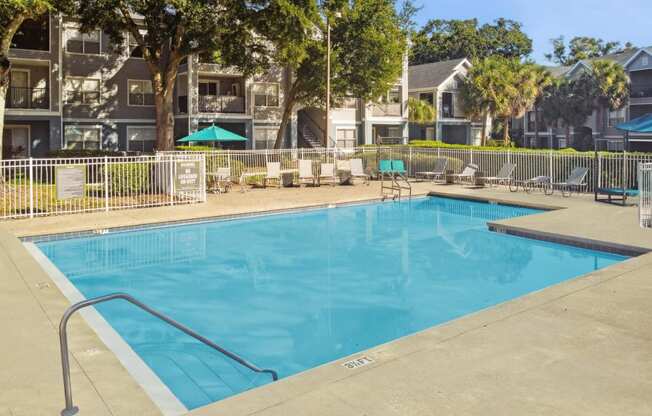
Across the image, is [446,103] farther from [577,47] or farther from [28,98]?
[577,47]

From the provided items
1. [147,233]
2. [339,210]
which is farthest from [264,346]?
[339,210]

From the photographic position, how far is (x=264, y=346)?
7.73 m

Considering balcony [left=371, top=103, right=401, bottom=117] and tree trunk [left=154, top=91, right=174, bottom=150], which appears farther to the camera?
balcony [left=371, top=103, right=401, bottom=117]

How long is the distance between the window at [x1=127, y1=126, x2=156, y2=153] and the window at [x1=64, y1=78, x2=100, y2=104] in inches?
98.6

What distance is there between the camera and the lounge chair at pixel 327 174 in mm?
24312

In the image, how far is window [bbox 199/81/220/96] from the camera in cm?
3756

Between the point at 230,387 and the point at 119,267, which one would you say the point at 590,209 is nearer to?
the point at 119,267

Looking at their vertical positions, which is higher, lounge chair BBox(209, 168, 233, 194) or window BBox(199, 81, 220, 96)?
window BBox(199, 81, 220, 96)

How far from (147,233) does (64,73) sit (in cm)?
2130

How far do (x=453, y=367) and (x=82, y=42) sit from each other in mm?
32612

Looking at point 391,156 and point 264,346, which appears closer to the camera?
point 264,346

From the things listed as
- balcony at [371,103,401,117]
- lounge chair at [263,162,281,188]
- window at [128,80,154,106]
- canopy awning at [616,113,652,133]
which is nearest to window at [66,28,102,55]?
window at [128,80,154,106]

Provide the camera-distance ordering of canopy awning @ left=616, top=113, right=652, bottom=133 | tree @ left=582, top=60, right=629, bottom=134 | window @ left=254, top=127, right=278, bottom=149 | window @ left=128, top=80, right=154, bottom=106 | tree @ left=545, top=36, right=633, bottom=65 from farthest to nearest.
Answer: tree @ left=545, top=36, right=633, bottom=65 < tree @ left=582, top=60, right=629, bottom=134 < window @ left=254, top=127, right=278, bottom=149 < window @ left=128, top=80, right=154, bottom=106 < canopy awning @ left=616, top=113, right=652, bottom=133

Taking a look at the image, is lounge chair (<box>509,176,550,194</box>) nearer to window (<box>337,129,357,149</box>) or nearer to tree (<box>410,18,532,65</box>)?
window (<box>337,129,357,149</box>)
